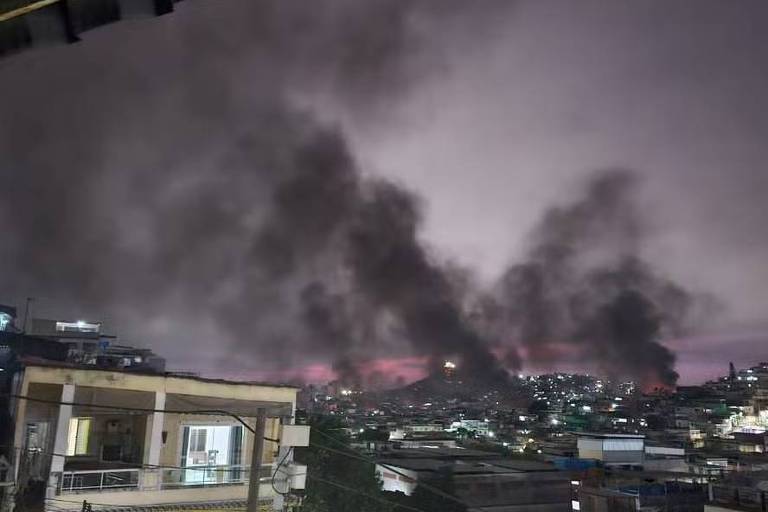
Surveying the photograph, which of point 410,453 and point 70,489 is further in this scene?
point 410,453

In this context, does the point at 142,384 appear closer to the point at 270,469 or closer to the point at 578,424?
the point at 270,469

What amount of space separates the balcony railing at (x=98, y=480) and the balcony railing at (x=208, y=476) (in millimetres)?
929

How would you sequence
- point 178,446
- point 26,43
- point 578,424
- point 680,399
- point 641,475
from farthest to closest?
point 680,399 → point 578,424 → point 641,475 → point 178,446 → point 26,43

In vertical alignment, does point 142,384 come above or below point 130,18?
below

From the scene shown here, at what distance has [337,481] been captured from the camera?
1003 inches

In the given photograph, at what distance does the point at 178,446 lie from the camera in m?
17.8

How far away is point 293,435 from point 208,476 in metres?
7.14

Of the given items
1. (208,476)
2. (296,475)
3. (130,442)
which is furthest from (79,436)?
(296,475)

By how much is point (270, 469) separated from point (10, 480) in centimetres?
693

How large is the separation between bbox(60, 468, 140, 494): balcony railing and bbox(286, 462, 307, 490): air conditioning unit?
5590mm

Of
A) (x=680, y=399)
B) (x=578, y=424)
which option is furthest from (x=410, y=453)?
(x=680, y=399)

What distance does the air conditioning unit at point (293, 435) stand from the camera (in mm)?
12016

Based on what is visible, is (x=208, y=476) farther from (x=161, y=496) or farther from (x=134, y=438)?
(x=134, y=438)

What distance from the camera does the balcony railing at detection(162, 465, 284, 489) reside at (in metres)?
17.1
